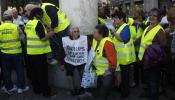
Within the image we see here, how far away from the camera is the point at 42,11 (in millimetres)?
8953

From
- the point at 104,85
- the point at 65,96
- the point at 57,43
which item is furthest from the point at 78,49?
the point at 104,85

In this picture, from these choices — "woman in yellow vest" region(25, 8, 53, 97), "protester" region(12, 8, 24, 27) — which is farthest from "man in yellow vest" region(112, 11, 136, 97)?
"protester" region(12, 8, 24, 27)

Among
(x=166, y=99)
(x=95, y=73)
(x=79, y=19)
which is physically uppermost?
(x=79, y=19)

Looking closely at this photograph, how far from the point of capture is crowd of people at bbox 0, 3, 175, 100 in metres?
7.57

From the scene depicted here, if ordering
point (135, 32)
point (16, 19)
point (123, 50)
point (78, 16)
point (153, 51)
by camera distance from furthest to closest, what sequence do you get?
point (16, 19)
point (78, 16)
point (135, 32)
point (123, 50)
point (153, 51)

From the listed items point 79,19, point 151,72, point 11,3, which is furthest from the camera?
point 11,3

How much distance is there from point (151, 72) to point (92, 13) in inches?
98.5

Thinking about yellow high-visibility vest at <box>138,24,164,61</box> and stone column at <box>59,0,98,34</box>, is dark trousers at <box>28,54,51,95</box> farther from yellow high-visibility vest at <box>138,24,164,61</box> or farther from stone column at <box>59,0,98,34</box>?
yellow high-visibility vest at <box>138,24,164,61</box>

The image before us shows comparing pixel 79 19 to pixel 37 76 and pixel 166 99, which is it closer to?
pixel 37 76

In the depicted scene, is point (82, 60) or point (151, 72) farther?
point (82, 60)

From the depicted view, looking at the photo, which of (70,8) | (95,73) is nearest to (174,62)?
(95,73)

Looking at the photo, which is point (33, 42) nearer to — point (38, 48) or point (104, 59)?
point (38, 48)

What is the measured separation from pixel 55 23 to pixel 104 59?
192cm

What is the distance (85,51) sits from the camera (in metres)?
8.74
